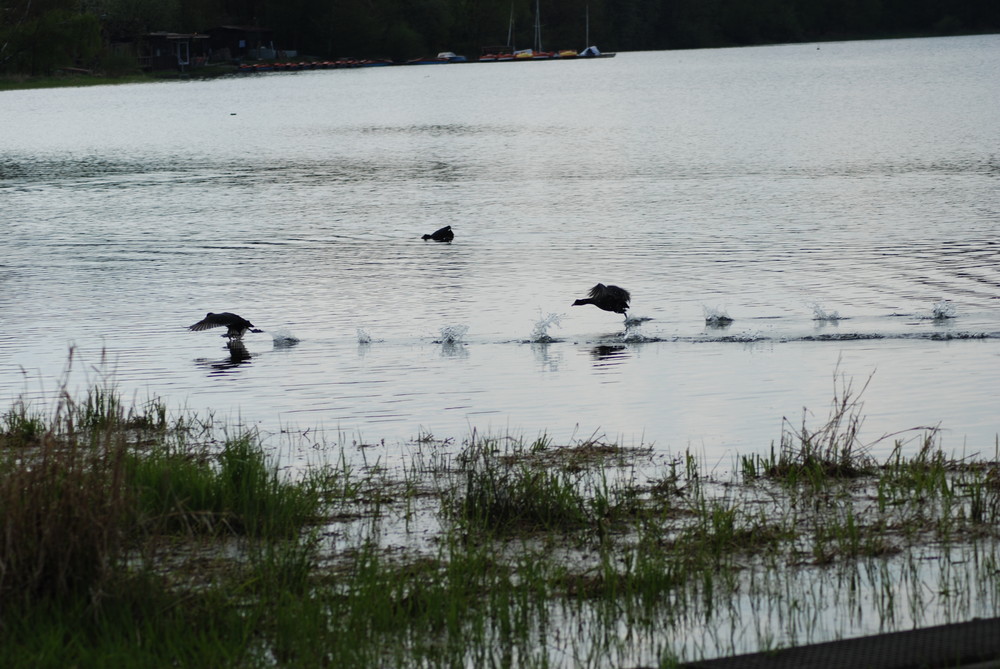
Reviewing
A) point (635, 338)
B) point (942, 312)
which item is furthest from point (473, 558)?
point (942, 312)

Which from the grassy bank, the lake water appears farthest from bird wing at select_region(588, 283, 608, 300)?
the grassy bank

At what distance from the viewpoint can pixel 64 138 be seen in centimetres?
6344

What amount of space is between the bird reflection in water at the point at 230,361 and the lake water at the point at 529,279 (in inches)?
3.1

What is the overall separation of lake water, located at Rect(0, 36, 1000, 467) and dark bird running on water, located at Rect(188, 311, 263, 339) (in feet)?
0.67

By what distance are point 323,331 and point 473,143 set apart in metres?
39.8

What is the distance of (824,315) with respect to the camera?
15.4 meters

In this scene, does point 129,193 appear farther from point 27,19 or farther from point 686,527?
→ point 27,19

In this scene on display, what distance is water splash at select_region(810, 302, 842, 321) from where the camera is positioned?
15309mm

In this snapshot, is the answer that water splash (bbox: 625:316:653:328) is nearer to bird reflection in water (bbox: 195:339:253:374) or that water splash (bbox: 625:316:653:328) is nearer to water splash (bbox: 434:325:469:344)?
water splash (bbox: 434:325:469:344)

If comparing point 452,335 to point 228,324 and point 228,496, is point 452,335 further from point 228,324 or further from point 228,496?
point 228,496

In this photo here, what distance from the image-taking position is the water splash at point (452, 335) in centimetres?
1491

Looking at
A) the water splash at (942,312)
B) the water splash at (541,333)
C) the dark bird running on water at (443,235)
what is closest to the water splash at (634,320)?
the water splash at (541,333)

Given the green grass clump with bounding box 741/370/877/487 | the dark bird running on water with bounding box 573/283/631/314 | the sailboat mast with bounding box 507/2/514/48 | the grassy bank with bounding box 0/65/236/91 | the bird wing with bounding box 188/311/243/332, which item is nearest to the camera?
the green grass clump with bounding box 741/370/877/487

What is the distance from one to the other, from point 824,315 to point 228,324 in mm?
6789
